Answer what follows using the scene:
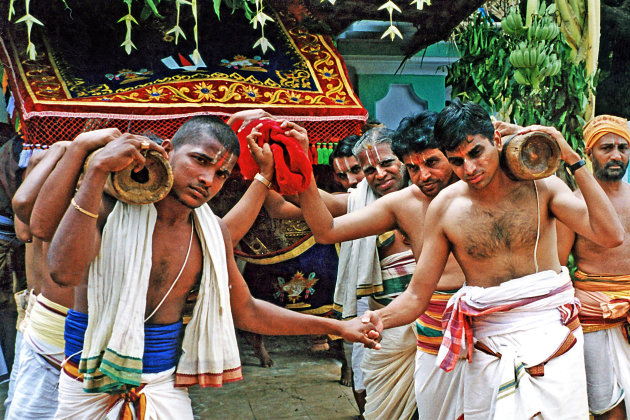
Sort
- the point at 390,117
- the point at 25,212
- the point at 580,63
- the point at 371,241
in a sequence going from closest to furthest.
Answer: the point at 25,212 → the point at 371,241 → the point at 580,63 → the point at 390,117

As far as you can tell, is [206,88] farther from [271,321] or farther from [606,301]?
[606,301]

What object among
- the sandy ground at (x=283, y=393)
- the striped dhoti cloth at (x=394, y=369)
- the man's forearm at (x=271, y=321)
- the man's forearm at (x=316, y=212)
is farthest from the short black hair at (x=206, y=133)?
the sandy ground at (x=283, y=393)

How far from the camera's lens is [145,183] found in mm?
2387

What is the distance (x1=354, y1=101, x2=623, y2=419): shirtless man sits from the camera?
2898 millimetres

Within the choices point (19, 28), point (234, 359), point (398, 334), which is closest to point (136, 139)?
point (234, 359)

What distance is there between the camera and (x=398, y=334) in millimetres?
3928

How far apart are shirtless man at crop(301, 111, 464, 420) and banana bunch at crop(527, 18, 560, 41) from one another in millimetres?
1395

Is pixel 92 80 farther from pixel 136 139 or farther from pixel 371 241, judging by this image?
pixel 136 139

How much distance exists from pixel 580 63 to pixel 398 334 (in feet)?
8.18

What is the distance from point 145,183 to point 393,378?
2171 millimetres

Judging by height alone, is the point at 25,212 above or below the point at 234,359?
above

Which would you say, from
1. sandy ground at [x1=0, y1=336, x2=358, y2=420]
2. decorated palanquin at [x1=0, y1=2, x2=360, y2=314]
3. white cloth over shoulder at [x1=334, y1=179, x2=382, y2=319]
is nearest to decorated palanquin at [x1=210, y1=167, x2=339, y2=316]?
decorated palanquin at [x1=0, y1=2, x2=360, y2=314]

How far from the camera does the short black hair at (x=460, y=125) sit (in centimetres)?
296

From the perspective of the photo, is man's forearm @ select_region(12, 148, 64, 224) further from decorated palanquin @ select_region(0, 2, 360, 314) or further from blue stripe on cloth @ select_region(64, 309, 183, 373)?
decorated palanquin @ select_region(0, 2, 360, 314)
